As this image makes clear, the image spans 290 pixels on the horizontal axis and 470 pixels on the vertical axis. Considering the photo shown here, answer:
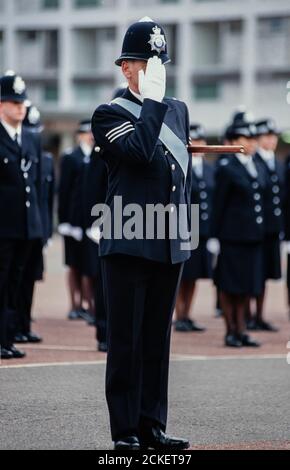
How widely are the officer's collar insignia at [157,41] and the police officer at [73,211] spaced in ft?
24.4

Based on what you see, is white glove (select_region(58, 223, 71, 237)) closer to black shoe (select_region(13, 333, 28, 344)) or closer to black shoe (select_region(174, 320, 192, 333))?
black shoe (select_region(174, 320, 192, 333))

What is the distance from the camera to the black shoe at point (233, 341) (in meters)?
10.9

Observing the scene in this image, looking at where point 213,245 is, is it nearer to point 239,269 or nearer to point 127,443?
point 239,269

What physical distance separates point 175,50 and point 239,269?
3307cm

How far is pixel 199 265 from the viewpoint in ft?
42.2

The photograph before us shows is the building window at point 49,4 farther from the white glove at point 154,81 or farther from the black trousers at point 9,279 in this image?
the white glove at point 154,81

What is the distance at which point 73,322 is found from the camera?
12875 millimetres

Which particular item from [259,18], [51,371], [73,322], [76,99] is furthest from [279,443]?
[76,99]

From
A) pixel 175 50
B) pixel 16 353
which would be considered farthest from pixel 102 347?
pixel 175 50

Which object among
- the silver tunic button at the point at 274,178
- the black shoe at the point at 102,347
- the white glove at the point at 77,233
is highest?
the silver tunic button at the point at 274,178

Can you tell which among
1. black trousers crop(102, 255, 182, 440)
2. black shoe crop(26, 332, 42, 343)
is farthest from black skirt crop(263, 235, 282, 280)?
black trousers crop(102, 255, 182, 440)

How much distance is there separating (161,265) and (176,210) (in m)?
0.26

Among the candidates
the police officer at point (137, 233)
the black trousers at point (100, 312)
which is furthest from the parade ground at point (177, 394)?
the police officer at point (137, 233)

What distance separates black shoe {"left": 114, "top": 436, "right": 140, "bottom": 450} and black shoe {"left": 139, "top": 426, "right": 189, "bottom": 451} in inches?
5.3
